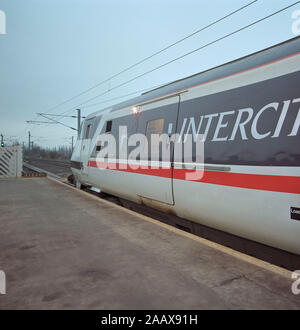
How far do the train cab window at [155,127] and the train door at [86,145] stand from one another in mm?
3885

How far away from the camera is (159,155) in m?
5.02

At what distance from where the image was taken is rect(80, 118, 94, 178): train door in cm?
894

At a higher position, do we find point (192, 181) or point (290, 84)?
point (290, 84)

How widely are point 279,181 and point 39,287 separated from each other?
2.92 meters

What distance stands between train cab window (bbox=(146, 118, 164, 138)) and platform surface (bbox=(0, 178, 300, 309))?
1.94 m

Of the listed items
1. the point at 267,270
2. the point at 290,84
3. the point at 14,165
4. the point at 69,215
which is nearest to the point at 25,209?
the point at 69,215

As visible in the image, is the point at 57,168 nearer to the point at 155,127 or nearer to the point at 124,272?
the point at 155,127

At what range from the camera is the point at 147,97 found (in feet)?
19.5

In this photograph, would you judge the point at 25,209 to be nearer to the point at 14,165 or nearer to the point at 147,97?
the point at 147,97

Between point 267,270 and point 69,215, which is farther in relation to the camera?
point 69,215

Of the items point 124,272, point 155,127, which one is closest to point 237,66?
point 155,127

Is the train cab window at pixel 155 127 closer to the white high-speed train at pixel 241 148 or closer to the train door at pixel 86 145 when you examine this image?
the white high-speed train at pixel 241 148

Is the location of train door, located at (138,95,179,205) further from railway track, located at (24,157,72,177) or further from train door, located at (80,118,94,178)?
railway track, located at (24,157,72,177)

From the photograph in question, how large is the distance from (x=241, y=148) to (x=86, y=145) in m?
6.83
